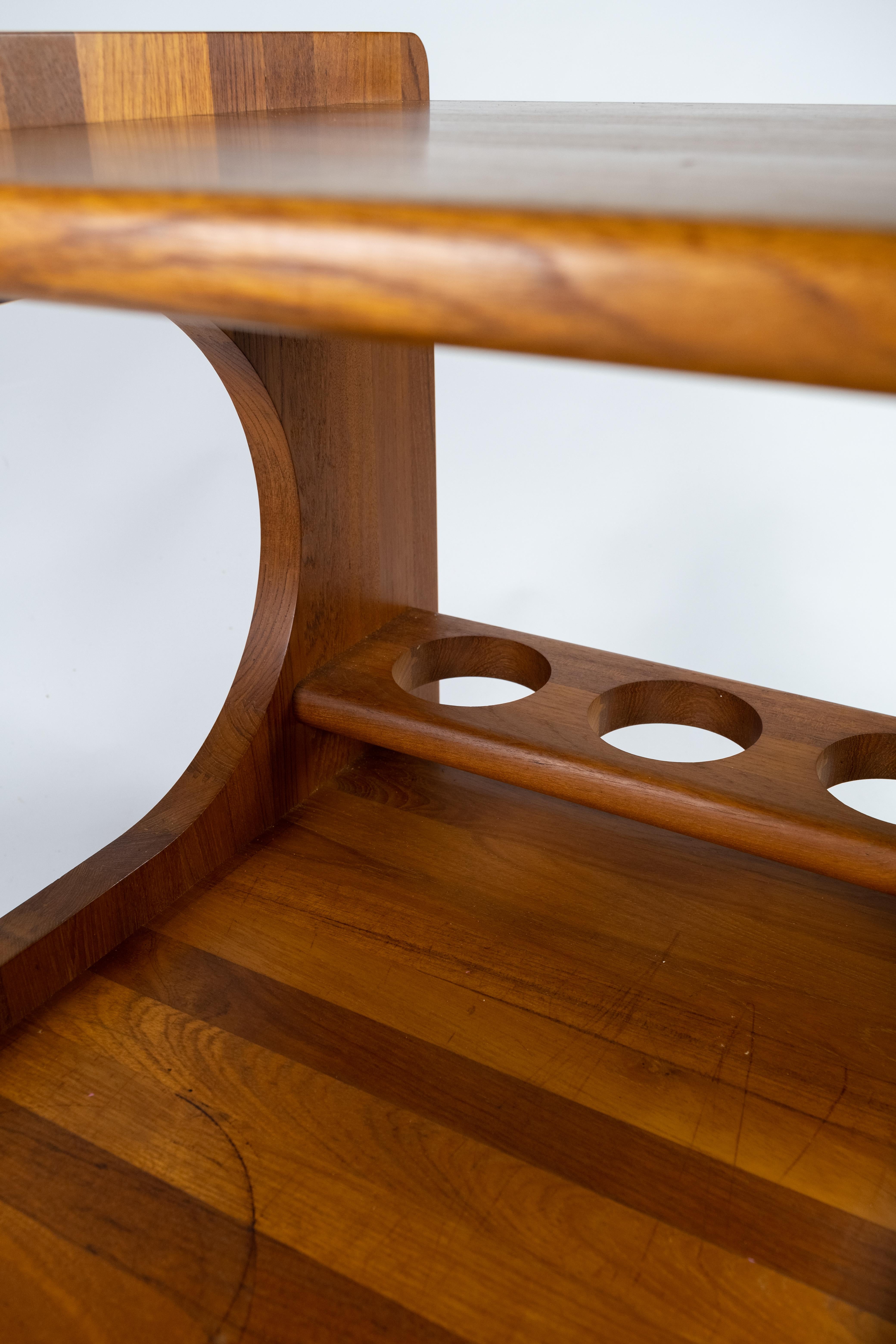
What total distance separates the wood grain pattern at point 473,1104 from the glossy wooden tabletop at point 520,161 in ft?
1.68

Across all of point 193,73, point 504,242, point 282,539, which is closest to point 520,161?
point 504,242

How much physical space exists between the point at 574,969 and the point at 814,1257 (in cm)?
24

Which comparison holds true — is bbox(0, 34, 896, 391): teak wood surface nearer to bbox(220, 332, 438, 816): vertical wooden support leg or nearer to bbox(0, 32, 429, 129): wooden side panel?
bbox(0, 32, 429, 129): wooden side panel

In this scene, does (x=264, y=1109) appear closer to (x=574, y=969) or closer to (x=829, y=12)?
(x=574, y=969)

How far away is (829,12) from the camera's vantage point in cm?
167

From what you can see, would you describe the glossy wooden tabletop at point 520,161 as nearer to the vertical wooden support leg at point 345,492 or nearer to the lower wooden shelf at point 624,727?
the vertical wooden support leg at point 345,492

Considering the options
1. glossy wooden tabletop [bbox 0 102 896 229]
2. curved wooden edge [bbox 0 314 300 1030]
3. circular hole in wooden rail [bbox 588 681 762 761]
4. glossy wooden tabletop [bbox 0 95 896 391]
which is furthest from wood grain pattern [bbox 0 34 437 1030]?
glossy wooden tabletop [bbox 0 95 896 391]

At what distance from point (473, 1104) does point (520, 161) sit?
1.69 feet

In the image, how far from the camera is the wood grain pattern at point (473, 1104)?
58 cm

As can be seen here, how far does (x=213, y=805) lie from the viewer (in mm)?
875

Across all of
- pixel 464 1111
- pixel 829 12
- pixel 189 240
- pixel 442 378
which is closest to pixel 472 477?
pixel 442 378

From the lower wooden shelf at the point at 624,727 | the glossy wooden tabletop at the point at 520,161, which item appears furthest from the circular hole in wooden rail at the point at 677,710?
the glossy wooden tabletop at the point at 520,161

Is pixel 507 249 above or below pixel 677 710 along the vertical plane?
above

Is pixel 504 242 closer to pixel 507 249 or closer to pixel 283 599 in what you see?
pixel 507 249
